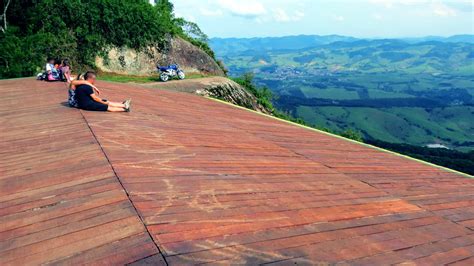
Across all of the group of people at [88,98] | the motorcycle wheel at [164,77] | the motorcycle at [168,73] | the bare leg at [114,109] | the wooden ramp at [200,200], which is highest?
the motorcycle at [168,73]

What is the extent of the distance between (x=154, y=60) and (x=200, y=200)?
95.7 ft

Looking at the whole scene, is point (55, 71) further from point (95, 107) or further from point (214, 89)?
point (214, 89)

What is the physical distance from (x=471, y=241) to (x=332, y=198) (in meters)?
1.95

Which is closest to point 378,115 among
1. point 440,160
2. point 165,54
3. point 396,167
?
point 440,160

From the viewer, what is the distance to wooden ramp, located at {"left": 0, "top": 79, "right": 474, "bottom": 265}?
11.6 ft

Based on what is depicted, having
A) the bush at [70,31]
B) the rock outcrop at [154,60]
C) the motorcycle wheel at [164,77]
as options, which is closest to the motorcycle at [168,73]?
the motorcycle wheel at [164,77]

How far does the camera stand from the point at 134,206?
160 inches

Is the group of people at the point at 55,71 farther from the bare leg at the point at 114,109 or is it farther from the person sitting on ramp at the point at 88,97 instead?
the bare leg at the point at 114,109

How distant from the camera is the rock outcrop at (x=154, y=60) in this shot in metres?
29.8

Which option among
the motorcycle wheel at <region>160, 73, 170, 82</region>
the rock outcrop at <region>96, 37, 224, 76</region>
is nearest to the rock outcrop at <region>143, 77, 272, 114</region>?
the motorcycle wheel at <region>160, 73, 170, 82</region>

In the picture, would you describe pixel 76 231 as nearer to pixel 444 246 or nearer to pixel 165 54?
pixel 444 246

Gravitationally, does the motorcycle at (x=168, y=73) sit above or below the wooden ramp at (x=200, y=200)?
above

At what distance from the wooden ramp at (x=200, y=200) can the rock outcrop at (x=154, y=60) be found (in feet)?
69.1

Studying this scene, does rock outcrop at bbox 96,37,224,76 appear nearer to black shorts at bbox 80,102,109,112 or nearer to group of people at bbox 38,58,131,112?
group of people at bbox 38,58,131,112
